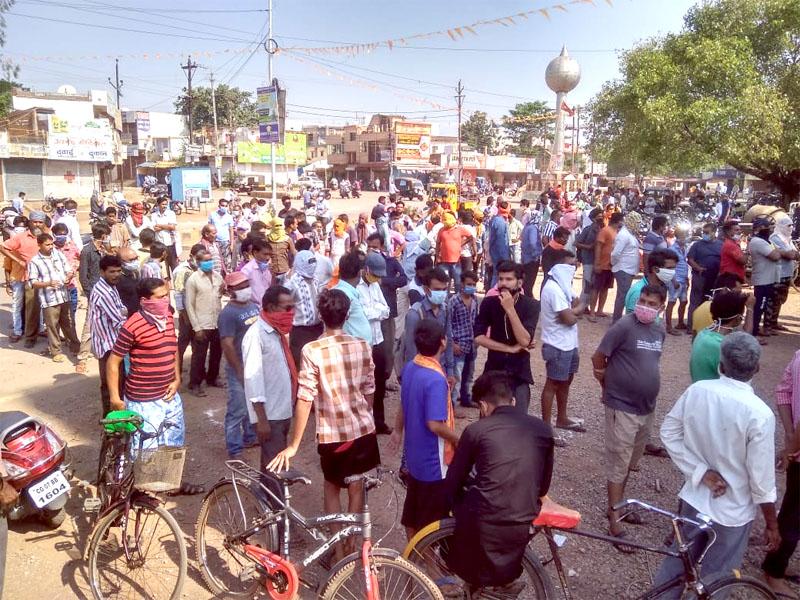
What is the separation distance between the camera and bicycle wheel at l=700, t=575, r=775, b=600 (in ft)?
9.14

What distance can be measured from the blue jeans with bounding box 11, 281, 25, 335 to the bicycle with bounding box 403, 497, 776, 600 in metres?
7.90

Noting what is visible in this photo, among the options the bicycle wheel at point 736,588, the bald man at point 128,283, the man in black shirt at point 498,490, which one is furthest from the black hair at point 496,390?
the bald man at point 128,283

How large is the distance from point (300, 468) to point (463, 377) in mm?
2105

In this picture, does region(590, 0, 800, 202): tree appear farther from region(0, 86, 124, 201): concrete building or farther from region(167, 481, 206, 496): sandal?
region(0, 86, 124, 201): concrete building

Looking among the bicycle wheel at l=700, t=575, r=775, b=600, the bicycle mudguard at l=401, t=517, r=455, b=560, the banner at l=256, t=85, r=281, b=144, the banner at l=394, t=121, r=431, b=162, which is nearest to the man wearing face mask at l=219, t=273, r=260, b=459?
the bicycle mudguard at l=401, t=517, r=455, b=560

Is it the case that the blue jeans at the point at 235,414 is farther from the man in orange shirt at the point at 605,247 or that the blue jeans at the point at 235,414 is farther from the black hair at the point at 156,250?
the man in orange shirt at the point at 605,247

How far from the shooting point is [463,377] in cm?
652

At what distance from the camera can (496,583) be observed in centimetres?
285

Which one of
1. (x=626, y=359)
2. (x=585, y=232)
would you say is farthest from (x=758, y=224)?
(x=626, y=359)

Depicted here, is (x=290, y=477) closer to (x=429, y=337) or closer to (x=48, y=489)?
(x=429, y=337)

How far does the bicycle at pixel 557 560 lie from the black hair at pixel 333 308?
4.17 feet

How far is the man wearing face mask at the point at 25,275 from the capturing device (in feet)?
28.3

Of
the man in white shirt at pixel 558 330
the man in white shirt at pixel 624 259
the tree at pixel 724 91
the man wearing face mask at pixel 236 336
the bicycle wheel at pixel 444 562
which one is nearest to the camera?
the bicycle wheel at pixel 444 562

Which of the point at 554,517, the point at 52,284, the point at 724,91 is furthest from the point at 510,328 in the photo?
the point at 724,91
